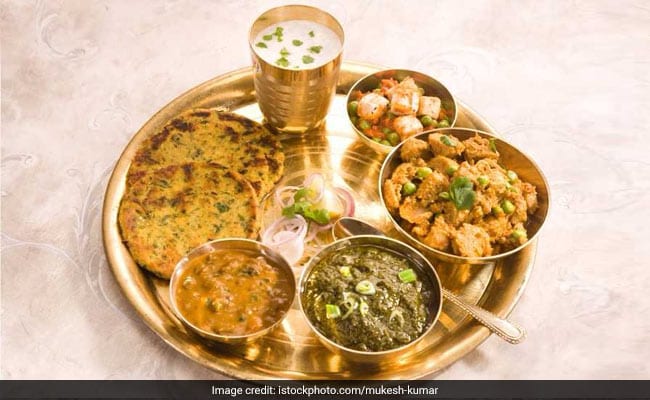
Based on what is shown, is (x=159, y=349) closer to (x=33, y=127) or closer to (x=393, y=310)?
(x=393, y=310)

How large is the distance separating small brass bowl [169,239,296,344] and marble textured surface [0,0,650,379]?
1.56ft

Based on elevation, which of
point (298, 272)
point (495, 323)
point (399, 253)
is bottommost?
point (298, 272)

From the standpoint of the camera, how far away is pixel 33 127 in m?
5.35

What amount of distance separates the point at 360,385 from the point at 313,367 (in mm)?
314

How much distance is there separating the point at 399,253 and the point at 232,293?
108 cm

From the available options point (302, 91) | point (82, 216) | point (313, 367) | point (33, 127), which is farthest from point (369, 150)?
point (33, 127)

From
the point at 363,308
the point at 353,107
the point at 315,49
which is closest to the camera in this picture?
the point at 363,308

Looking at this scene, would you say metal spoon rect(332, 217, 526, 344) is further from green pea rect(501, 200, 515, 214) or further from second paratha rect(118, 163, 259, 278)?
second paratha rect(118, 163, 259, 278)

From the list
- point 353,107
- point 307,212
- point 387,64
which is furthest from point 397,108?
point 387,64

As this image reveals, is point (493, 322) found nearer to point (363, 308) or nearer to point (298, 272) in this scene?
point (363, 308)

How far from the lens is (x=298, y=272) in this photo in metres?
4.29

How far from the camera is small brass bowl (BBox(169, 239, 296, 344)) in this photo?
363 cm

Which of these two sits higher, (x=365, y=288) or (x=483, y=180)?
(x=483, y=180)
